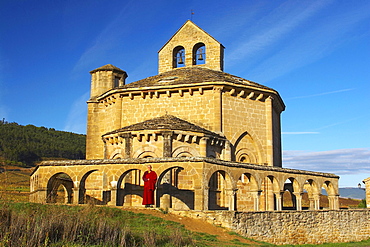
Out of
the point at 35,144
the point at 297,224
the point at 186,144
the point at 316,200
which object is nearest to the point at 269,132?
the point at 316,200

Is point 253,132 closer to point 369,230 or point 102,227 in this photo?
point 369,230

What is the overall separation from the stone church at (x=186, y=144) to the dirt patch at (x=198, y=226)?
1.41 m

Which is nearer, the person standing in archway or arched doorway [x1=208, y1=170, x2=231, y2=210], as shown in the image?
the person standing in archway

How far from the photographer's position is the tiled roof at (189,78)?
24.4m

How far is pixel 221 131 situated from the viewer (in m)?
23.5

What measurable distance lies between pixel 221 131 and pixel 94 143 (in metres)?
9.05

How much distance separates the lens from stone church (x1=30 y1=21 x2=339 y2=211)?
1831 centimetres

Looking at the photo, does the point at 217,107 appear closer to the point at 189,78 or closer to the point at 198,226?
the point at 189,78

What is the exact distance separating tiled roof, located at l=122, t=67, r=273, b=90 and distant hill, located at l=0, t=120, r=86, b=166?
30914mm

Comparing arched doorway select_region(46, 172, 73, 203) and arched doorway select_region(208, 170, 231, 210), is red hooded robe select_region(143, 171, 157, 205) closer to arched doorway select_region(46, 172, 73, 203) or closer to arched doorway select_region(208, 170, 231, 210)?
arched doorway select_region(46, 172, 73, 203)

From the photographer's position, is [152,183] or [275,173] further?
[275,173]

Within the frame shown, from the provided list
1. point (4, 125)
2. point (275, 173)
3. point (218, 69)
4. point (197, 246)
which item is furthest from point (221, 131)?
point (4, 125)

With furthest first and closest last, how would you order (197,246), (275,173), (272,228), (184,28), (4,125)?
(4,125) < (184,28) < (275,173) < (272,228) < (197,246)

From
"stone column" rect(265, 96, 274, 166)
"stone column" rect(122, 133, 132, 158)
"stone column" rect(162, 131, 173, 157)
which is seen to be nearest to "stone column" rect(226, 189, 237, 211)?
"stone column" rect(162, 131, 173, 157)
